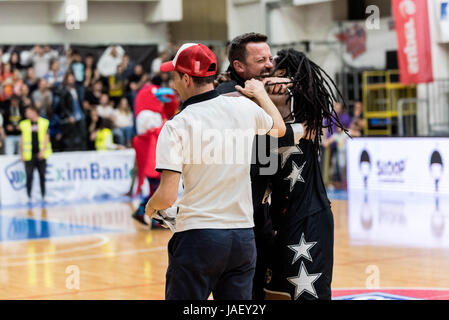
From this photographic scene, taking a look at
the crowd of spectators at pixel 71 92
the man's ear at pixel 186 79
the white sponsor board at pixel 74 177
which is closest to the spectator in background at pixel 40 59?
the crowd of spectators at pixel 71 92

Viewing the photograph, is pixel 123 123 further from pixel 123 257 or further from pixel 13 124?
pixel 123 257

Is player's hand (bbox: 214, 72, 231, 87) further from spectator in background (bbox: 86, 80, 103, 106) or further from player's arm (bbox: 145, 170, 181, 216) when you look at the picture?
spectator in background (bbox: 86, 80, 103, 106)

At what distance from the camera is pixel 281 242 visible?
5184mm

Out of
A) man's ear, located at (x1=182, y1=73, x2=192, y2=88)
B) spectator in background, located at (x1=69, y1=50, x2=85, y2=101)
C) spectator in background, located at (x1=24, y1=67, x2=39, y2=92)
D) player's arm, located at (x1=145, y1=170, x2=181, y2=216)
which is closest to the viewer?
player's arm, located at (x1=145, y1=170, x2=181, y2=216)

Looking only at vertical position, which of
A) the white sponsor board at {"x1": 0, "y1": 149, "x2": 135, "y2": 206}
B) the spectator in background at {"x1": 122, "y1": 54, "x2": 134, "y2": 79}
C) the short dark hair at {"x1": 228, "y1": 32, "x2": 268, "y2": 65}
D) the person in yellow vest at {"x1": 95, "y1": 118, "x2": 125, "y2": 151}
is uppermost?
the spectator in background at {"x1": 122, "y1": 54, "x2": 134, "y2": 79}

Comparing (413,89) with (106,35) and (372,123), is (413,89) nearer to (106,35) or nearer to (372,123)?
(372,123)

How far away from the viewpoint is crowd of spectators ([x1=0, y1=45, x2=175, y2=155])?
20.0 metres

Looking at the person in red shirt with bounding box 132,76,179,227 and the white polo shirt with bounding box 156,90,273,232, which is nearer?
the white polo shirt with bounding box 156,90,273,232

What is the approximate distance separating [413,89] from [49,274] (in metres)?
15.6

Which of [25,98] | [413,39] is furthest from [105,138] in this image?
[413,39]

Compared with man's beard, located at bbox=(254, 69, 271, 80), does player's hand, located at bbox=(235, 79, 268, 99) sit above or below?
below

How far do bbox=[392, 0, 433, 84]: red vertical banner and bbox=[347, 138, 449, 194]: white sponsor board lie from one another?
244cm

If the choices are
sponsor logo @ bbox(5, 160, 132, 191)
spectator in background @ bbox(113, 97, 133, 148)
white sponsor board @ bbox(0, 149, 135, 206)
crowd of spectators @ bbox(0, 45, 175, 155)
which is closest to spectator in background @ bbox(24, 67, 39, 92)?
crowd of spectators @ bbox(0, 45, 175, 155)

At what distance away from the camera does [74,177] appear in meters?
18.5
